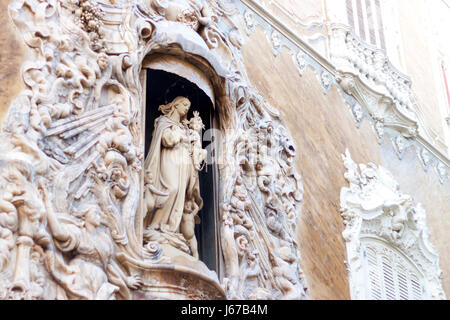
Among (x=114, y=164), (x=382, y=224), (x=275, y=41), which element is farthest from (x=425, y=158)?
(x=114, y=164)

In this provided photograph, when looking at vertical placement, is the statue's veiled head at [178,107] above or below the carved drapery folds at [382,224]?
above

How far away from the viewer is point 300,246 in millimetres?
9750

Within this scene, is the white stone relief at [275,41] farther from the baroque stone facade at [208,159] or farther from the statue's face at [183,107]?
the statue's face at [183,107]

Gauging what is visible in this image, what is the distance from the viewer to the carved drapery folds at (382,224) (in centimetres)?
1049

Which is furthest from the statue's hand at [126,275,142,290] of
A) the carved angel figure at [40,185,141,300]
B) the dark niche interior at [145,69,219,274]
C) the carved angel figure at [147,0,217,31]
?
the carved angel figure at [147,0,217,31]

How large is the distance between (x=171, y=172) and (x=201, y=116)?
3.53ft

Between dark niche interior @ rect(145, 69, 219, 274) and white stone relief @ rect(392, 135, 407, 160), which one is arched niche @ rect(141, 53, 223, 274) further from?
white stone relief @ rect(392, 135, 407, 160)

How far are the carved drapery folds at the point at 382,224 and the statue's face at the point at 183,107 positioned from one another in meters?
2.20

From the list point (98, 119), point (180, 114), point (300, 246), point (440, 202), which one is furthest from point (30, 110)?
point (440, 202)

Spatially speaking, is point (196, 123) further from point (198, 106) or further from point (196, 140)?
point (198, 106)

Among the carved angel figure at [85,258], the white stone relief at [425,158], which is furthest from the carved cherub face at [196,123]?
the white stone relief at [425,158]

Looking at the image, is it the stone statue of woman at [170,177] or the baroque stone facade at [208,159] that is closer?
the baroque stone facade at [208,159]

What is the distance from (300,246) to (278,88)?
6.25 feet

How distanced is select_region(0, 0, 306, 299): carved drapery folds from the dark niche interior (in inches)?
6.3
